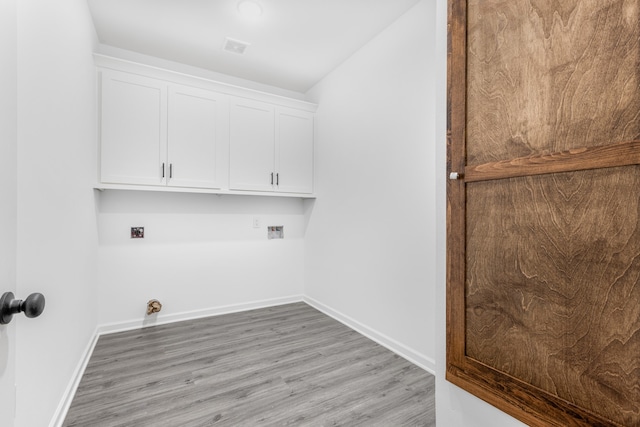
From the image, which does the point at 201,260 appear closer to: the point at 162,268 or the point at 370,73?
the point at 162,268

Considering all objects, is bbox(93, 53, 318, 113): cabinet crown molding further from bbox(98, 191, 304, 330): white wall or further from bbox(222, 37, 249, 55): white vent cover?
bbox(98, 191, 304, 330): white wall

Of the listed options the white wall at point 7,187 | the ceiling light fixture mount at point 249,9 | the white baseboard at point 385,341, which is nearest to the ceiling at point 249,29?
the ceiling light fixture mount at point 249,9

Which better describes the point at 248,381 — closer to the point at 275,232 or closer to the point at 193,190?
the point at 193,190

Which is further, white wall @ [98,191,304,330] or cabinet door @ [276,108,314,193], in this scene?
cabinet door @ [276,108,314,193]

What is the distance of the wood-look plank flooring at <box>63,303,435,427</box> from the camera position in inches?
66.2

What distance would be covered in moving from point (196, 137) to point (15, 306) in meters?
2.58

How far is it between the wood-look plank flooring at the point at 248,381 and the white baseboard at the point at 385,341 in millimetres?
61

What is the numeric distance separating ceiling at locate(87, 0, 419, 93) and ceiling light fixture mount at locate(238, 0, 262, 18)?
0.11 feet

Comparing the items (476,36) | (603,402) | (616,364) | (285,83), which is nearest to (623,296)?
(616,364)

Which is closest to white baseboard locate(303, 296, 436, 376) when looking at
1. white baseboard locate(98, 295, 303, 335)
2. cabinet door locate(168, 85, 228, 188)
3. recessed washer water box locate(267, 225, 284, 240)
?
white baseboard locate(98, 295, 303, 335)

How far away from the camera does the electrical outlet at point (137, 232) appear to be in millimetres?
2929

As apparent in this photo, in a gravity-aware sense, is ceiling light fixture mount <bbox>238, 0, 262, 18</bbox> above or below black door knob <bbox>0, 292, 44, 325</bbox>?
above

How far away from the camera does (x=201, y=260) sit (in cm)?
325

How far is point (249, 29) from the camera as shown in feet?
8.46
